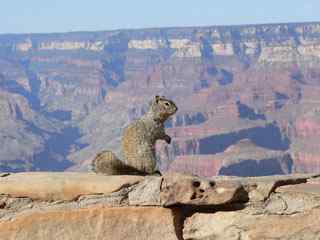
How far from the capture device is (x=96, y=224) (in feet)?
8.97

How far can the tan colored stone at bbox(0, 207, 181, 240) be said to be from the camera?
8.91ft

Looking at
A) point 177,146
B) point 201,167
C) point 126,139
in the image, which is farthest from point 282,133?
point 126,139

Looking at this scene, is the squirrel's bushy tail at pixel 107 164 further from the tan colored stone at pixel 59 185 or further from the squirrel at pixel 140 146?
the tan colored stone at pixel 59 185

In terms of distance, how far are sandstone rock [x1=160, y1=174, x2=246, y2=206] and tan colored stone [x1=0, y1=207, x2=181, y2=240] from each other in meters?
0.06

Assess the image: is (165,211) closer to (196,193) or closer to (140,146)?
(196,193)

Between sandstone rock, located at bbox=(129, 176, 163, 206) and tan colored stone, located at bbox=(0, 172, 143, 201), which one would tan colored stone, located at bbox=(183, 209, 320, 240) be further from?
tan colored stone, located at bbox=(0, 172, 143, 201)

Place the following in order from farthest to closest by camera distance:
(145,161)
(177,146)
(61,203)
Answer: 1. (177,146)
2. (145,161)
3. (61,203)

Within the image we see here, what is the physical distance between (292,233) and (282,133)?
7854 inches

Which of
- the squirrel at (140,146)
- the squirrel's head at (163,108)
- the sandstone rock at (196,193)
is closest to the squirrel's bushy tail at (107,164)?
the squirrel at (140,146)

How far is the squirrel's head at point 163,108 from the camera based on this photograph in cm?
445

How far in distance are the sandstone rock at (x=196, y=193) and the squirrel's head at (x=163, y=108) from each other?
168 centimetres

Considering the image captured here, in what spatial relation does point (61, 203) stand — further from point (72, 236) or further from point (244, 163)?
point (244, 163)

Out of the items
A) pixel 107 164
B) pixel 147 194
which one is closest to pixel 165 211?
pixel 147 194

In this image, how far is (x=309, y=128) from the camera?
7480 inches
